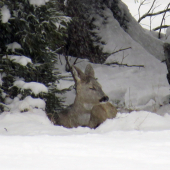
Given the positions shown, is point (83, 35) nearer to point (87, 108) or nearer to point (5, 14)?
point (87, 108)

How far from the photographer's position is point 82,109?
5.65 metres

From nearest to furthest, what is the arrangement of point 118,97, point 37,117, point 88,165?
Result: point 88,165 → point 37,117 → point 118,97

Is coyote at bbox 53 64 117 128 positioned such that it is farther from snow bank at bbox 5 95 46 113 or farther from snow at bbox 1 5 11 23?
snow at bbox 1 5 11 23

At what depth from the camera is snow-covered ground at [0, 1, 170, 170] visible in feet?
7.06

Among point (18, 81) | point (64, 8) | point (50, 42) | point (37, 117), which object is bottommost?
point (37, 117)

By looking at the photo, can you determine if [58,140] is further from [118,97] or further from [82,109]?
[118,97]

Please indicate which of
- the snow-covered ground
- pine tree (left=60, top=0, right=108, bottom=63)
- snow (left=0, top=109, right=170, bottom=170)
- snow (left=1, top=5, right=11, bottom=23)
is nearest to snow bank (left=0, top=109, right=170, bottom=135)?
the snow-covered ground

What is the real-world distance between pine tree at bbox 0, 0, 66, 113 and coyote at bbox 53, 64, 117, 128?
0.39 metres

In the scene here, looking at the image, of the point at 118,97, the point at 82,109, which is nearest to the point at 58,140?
the point at 82,109

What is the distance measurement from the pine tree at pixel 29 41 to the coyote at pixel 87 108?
39 cm

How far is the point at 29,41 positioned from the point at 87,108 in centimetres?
157

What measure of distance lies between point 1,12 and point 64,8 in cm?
356

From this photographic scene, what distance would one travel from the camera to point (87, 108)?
224 inches

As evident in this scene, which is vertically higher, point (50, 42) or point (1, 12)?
point (1, 12)
